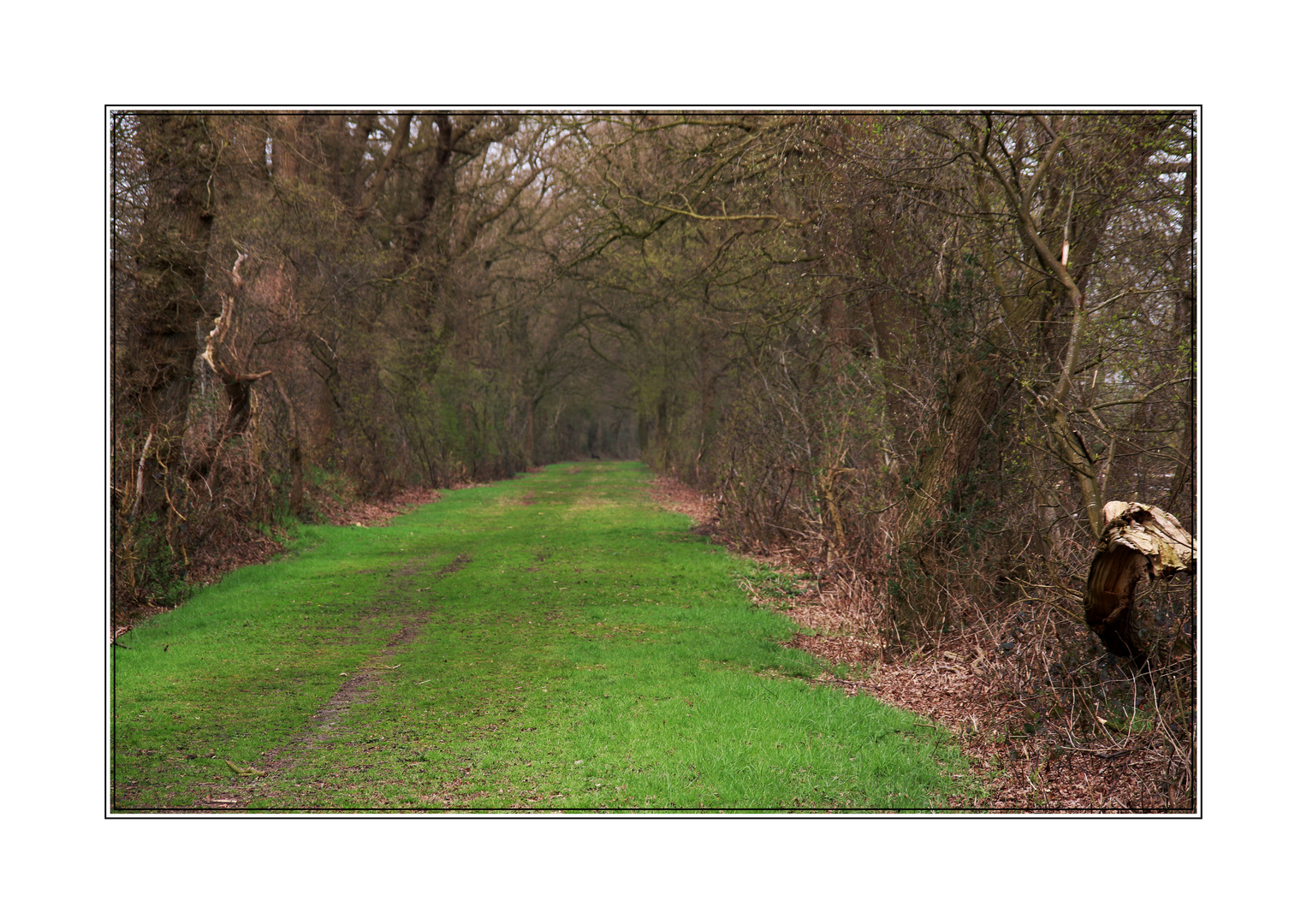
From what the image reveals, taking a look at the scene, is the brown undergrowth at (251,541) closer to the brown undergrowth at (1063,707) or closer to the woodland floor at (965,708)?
the woodland floor at (965,708)

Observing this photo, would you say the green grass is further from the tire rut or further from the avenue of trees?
the avenue of trees

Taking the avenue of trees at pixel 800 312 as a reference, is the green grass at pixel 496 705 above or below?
below

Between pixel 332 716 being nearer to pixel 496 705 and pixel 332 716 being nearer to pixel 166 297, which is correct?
pixel 496 705

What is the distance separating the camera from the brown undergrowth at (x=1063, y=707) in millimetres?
4012

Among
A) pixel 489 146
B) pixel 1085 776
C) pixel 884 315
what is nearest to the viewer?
pixel 1085 776

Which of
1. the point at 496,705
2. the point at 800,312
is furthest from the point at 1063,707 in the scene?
the point at 800,312

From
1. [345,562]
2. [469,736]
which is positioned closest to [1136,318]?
[469,736]

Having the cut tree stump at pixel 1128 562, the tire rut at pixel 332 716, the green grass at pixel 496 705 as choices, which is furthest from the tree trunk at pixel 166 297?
the cut tree stump at pixel 1128 562

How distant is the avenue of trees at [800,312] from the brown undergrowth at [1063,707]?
7.8 inches

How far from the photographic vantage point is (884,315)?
8305 mm

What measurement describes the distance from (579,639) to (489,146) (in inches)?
673

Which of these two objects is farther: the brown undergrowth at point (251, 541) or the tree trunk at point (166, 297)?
the tree trunk at point (166, 297)

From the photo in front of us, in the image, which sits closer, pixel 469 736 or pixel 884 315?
pixel 469 736

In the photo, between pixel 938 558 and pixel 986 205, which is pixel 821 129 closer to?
pixel 986 205
